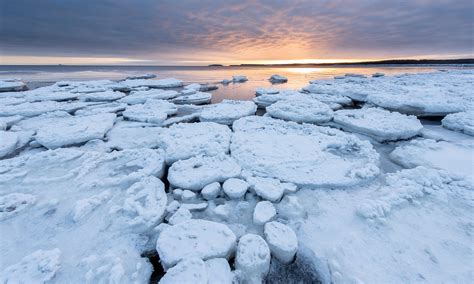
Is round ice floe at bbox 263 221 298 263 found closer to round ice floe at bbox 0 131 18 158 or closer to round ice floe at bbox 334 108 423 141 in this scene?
round ice floe at bbox 334 108 423 141

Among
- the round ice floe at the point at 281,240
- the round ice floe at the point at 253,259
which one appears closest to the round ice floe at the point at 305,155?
the round ice floe at the point at 281,240

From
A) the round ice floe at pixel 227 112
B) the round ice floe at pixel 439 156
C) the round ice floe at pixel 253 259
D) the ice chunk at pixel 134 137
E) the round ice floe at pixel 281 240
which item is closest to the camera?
the round ice floe at pixel 253 259

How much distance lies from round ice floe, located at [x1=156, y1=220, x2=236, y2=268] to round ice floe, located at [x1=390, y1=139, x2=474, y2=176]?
9.14 ft

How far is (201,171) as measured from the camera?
2740 millimetres

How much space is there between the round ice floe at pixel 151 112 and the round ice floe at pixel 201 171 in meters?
2.54

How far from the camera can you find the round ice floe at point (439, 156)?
2.96 meters

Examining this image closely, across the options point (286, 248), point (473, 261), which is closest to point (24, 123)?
point (286, 248)

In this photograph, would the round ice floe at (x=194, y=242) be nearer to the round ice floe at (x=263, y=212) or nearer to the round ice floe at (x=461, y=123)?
the round ice floe at (x=263, y=212)

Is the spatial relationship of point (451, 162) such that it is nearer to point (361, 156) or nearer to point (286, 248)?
point (361, 156)

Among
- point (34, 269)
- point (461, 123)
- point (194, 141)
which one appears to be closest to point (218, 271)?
point (34, 269)

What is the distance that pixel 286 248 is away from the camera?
66.9 inches

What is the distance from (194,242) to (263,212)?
70cm

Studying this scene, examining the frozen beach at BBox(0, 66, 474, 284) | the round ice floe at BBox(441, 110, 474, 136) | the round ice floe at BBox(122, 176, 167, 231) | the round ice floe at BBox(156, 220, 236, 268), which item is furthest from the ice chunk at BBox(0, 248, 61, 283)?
the round ice floe at BBox(441, 110, 474, 136)

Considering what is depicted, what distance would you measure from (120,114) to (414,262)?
6463 mm
